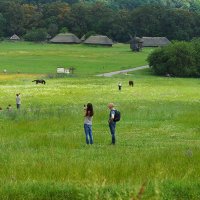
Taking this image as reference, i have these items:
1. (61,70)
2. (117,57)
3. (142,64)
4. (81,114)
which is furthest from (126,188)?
(117,57)

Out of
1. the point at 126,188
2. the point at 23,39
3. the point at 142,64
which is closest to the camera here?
the point at 126,188

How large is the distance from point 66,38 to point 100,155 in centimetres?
12402

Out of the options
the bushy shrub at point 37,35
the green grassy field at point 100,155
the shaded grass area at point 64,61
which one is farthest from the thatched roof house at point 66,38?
the green grassy field at point 100,155

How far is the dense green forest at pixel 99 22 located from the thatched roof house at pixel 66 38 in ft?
16.2

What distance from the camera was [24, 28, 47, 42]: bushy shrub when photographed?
143500 millimetres

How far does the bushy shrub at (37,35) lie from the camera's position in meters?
144

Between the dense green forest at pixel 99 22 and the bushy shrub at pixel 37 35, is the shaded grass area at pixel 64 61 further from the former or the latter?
the dense green forest at pixel 99 22

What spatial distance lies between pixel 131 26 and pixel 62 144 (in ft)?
437

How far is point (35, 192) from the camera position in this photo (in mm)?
11914

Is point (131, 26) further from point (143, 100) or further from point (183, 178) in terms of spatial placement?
point (183, 178)

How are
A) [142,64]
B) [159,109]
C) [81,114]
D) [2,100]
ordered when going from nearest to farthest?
[81,114]
[159,109]
[2,100]
[142,64]

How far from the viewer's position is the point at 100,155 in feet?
58.0

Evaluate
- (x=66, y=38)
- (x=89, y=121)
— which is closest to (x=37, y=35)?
(x=66, y=38)

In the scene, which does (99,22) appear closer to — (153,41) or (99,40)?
(99,40)
